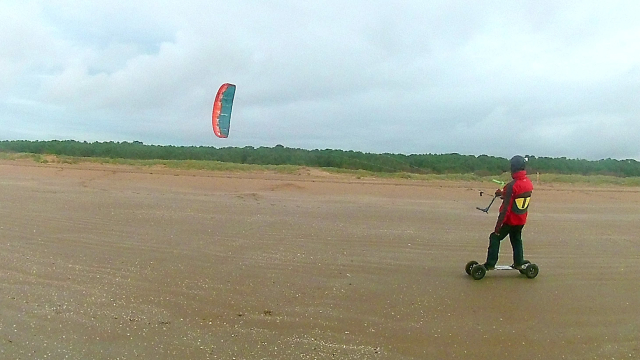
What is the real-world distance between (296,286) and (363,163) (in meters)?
23.7

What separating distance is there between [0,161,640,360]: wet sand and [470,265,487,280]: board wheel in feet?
0.45

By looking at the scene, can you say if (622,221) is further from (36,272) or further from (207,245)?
(36,272)

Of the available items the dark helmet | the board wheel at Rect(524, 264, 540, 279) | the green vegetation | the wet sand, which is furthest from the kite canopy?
the green vegetation

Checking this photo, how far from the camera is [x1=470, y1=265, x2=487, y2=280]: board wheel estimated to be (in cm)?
608

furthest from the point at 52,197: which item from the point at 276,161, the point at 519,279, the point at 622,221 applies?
the point at 276,161

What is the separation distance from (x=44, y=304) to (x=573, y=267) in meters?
7.11

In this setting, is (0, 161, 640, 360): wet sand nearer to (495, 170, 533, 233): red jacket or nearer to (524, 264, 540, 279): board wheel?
(524, 264, 540, 279): board wheel

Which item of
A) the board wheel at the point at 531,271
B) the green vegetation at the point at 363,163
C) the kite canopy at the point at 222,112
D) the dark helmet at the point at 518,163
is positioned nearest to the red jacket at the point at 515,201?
the dark helmet at the point at 518,163

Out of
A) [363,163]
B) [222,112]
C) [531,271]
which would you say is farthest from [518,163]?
[363,163]

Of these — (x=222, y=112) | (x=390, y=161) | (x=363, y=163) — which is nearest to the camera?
(x=222, y=112)

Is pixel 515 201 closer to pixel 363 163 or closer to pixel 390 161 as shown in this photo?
pixel 363 163

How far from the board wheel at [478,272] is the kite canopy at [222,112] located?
782cm

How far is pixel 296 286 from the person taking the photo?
5.60 meters

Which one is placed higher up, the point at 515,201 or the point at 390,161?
the point at 390,161
